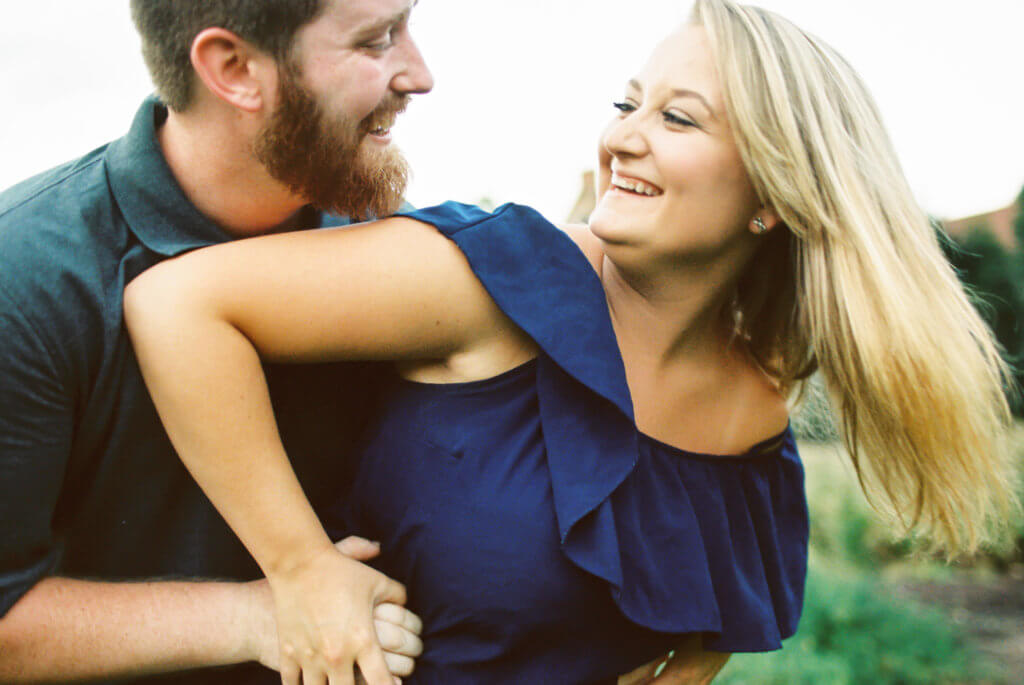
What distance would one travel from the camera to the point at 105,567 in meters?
1.71

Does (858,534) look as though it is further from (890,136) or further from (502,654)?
(502,654)

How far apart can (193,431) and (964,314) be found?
1.72 m

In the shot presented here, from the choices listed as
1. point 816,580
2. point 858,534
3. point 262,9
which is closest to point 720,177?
point 262,9

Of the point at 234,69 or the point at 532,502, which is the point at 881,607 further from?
the point at 234,69

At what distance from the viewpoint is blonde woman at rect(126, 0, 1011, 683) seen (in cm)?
152

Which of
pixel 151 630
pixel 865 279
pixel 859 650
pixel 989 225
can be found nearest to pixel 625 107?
pixel 865 279

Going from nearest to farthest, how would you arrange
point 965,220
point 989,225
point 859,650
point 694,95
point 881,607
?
point 694,95, point 859,650, point 881,607, point 989,225, point 965,220

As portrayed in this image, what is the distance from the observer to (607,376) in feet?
5.54

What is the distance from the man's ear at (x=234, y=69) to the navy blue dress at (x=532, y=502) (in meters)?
→ 0.40

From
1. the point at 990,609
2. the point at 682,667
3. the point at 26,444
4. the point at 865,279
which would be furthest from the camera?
the point at 990,609

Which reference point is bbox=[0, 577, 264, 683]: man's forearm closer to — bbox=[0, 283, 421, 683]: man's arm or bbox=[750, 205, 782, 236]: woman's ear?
bbox=[0, 283, 421, 683]: man's arm

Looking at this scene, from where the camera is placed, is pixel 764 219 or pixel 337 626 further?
pixel 764 219

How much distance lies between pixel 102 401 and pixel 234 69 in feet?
2.22

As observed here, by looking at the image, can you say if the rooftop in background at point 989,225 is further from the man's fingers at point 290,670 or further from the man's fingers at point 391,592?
the man's fingers at point 290,670
